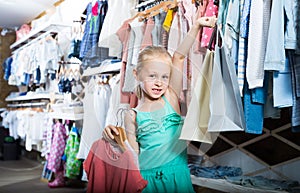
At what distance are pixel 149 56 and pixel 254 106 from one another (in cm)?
42

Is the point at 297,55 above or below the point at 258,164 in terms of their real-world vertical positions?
above

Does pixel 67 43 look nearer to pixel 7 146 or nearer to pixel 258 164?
pixel 7 146

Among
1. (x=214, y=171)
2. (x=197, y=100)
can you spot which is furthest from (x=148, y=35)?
(x=214, y=171)

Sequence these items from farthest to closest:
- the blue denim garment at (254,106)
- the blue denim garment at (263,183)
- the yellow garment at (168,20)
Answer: the yellow garment at (168,20), the blue denim garment at (263,183), the blue denim garment at (254,106)

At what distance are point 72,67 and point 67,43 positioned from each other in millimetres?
319

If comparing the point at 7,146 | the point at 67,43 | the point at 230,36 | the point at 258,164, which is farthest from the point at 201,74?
the point at 7,146

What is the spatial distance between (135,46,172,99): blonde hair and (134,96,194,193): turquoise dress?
9 cm

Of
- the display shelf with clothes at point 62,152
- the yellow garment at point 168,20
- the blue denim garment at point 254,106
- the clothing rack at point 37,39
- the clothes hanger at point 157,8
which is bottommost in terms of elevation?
the display shelf with clothes at point 62,152

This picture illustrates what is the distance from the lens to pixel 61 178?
2.81m

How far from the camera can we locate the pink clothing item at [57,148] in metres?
2.90

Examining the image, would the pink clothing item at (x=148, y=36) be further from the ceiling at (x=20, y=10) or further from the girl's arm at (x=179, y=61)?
the ceiling at (x=20, y=10)

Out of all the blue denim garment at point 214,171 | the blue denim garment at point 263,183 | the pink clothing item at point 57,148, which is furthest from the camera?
the pink clothing item at point 57,148

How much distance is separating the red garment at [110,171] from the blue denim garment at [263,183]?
0.57m

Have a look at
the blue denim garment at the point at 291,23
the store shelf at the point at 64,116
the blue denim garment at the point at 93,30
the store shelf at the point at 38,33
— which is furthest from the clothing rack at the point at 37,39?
the blue denim garment at the point at 291,23
